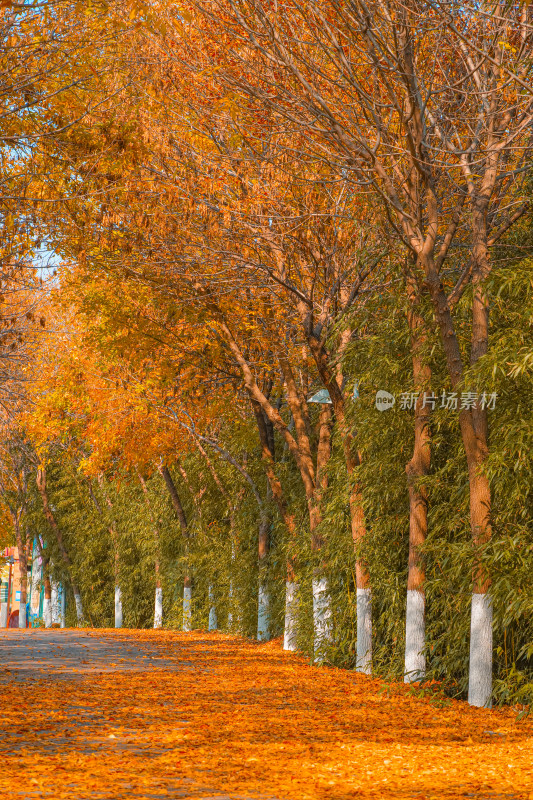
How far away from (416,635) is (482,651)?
61.7 inches

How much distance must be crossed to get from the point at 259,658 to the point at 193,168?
25.7 feet

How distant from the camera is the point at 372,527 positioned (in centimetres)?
1255

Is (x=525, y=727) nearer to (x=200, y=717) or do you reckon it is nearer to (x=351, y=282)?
(x=200, y=717)

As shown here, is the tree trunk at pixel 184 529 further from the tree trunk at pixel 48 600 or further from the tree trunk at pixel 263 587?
the tree trunk at pixel 48 600

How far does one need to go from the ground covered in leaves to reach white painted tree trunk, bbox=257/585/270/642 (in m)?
6.63

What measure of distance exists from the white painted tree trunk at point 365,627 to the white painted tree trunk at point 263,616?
24.5 feet

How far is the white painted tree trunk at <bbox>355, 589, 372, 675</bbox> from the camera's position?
12.7 m

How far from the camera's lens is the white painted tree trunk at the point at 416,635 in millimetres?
10797

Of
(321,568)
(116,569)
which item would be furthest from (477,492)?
(116,569)

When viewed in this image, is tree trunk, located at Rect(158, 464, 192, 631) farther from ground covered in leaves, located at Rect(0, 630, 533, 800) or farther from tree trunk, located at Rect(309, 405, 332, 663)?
ground covered in leaves, located at Rect(0, 630, 533, 800)

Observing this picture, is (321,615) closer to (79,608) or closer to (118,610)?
(118,610)

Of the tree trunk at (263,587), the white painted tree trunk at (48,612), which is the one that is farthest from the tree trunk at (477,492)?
the white painted tree trunk at (48,612)

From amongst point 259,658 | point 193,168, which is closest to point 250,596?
point 259,658

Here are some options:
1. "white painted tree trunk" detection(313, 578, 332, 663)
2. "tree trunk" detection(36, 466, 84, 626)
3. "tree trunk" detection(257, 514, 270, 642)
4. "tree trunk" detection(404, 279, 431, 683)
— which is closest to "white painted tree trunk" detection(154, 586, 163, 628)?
"tree trunk" detection(36, 466, 84, 626)
